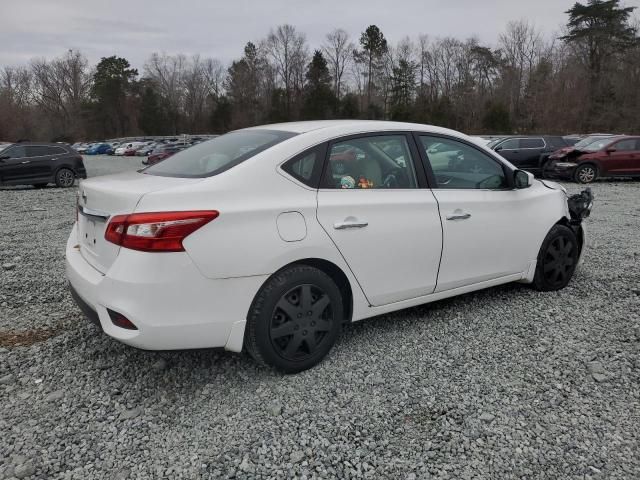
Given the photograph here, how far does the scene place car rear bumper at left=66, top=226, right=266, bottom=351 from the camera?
249 centimetres

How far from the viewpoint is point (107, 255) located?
8.90 ft

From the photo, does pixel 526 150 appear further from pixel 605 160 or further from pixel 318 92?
pixel 318 92

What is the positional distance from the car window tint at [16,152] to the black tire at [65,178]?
1089mm

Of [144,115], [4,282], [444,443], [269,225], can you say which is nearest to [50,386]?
[269,225]

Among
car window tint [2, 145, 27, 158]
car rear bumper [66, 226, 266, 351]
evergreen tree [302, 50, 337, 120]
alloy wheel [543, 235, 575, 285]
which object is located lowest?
alloy wheel [543, 235, 575, 285]

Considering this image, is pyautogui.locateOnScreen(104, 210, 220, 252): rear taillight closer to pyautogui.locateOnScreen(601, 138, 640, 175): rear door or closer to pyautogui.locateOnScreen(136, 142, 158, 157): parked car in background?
pyautogui.locateOnScreen(601, 138, 640, 175): rear door

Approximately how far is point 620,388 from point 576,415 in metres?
0.47

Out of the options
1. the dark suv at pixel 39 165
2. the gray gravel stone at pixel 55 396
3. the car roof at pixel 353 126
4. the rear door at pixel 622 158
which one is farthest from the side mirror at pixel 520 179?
the dark suv at pixel 39 165

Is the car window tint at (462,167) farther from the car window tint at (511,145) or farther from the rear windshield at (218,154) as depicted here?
the car window tint at (511,145)

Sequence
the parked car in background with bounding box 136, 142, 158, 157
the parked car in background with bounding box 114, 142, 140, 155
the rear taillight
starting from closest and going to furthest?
the rear taillight < the parked car in background with bounding box 136, 142, 158, 157 < the parked car in background with bounding box 114, 142, 140, 155

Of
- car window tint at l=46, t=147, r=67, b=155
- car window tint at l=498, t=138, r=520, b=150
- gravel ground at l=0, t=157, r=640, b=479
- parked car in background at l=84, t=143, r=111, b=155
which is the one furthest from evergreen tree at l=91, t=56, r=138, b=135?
gravel ground at l=0, t=157, r=640, b=479

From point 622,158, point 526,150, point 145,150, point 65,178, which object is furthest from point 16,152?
point 145,150

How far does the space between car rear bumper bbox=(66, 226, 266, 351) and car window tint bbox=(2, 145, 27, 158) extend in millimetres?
15073

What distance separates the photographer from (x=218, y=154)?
319 cm
